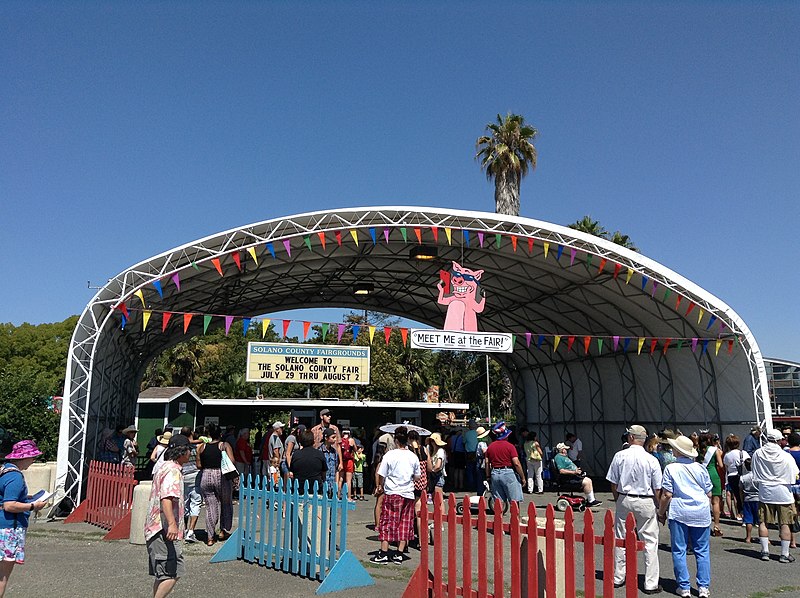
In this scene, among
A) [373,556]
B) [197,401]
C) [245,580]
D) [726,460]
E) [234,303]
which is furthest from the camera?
[197,401]

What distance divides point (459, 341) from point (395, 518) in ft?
25.8

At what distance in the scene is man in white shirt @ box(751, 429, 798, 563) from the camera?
Answer: 323 inches

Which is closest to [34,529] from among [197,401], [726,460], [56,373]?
[726,460]

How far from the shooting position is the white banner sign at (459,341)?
1534 centimetres

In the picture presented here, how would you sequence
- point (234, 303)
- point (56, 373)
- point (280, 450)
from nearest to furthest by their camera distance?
point (280, 450), point (234, 303), point (56, 373)

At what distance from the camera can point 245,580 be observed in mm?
7074

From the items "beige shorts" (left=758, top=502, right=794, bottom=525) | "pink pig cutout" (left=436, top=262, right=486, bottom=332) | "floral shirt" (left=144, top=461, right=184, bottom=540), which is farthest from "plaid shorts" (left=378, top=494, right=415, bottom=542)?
"pink pig cutout" (left=436, top=262, right=486, bottom=332)

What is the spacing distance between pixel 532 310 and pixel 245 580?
54.0 ft

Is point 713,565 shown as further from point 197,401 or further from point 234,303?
point 197,401

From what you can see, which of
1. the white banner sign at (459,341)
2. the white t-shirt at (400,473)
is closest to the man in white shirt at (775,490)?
the white t-shirt at (400,473)

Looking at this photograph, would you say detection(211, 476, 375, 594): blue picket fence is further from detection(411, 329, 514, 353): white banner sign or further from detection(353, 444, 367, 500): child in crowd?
detection(411, 329, 514, 353): white banner sign

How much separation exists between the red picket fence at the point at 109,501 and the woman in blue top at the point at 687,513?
25.7 feet

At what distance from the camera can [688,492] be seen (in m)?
6.48

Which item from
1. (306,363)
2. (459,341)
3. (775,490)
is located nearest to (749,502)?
(775,490)
